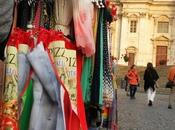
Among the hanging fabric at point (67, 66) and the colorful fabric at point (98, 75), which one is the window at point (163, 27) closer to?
the colorful fabric at point (98, 75)

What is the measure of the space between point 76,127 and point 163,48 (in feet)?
201

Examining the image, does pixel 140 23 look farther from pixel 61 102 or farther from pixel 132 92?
pixel 61 102

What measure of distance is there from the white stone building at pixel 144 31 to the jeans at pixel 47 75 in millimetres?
57858

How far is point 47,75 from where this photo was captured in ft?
13.6

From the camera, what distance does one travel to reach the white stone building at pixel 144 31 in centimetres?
6281

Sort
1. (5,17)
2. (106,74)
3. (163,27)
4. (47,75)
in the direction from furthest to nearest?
1. (163,27)
2. (106,74)
3. (47,75)
4. (5,17)

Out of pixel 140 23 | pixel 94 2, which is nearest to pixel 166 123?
pixel 94 2

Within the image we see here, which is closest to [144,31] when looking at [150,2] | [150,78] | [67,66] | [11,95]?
[150,2]

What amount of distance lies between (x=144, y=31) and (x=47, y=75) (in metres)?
59.6

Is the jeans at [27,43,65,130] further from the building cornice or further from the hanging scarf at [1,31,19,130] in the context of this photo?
the building cornice

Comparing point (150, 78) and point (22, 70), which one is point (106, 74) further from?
point (150, 78)

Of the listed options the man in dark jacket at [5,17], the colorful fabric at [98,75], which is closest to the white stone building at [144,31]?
the colorful fabric at [98,75]

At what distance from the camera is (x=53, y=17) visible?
496 centimetres

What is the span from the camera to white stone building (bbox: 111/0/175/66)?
6281 cm
